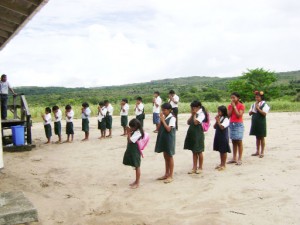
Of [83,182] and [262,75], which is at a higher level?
[262,75]

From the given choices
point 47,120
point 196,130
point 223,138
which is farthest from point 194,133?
point 47,120

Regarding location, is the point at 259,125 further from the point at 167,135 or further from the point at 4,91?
the point at 4,91

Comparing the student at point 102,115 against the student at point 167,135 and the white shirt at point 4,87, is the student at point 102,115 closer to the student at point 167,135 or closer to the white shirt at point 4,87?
the white shirt at point 4,87

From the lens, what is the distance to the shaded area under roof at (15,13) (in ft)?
18.4

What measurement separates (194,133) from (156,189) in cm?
145

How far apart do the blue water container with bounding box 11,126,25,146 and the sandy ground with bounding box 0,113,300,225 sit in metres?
0.83

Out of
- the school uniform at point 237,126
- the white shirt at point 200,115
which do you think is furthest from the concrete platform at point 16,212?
the school uniform at point 237,126

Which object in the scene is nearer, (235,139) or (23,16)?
(23,16)

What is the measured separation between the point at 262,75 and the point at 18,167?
4655 cm

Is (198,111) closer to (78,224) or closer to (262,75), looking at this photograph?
(78,224)

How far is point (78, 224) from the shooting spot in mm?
5133

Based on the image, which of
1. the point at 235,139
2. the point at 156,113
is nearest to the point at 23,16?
the point at 235,139

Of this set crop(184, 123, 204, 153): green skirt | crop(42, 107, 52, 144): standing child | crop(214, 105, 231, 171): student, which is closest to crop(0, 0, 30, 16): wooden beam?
crop(184, 123, 204, 153): green skirt

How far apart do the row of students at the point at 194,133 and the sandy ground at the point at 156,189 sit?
0.36 m
